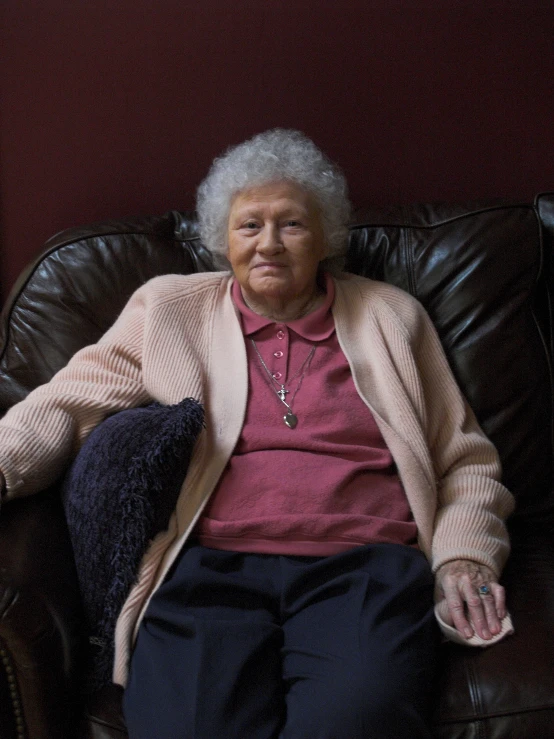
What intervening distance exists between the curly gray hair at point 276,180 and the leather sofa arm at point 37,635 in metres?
0.80

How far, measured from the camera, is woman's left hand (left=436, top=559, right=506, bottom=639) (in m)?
1.34

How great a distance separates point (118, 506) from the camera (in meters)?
1.33

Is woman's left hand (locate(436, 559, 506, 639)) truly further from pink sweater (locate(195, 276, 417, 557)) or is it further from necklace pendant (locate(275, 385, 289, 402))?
necklace pendant (locate(275, 385, 289, 402))

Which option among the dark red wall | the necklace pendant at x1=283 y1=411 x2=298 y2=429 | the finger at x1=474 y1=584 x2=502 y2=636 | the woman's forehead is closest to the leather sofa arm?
the necklace pendant at x1=283 y1=411 x2=298 y2=429


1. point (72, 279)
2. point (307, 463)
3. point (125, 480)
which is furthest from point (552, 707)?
point (72, 279)

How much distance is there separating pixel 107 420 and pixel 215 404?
212 mm

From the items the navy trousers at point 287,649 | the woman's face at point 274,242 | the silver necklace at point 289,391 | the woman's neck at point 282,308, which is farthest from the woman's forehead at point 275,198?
the navy trousers at point 287,649

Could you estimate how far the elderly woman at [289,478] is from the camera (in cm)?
121

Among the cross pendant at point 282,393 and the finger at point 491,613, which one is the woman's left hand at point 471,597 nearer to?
the finger at point 491,613

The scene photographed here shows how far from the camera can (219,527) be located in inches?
56.8

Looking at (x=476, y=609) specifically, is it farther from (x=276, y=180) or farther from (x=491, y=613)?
(x=276, y=180)

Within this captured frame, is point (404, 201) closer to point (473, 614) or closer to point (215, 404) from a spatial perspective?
point (215, 404)

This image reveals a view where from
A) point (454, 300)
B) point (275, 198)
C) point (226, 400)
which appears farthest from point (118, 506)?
point (454, 300)

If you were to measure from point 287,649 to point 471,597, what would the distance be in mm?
330
